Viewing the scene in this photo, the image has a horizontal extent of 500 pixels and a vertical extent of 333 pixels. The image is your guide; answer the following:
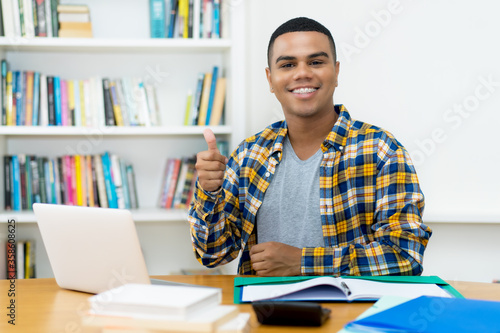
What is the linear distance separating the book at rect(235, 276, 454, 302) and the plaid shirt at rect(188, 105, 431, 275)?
0.18m

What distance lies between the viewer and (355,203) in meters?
1.56

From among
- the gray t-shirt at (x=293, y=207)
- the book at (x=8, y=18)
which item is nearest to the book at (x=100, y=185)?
the book at (x=8, y=18)

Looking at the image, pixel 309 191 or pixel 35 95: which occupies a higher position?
pixel 35 95

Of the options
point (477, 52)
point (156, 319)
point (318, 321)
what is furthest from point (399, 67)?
point (156, 319)

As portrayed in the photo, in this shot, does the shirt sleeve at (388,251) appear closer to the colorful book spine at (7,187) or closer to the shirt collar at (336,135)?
the shirt collar at (336,135)

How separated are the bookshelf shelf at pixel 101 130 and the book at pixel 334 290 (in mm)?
1327

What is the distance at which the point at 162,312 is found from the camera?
72cm

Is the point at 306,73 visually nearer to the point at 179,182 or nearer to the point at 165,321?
the point at 179,182

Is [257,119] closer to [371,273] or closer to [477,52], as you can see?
[477,52]

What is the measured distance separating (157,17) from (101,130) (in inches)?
23.0

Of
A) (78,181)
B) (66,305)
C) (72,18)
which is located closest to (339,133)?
(66,305)

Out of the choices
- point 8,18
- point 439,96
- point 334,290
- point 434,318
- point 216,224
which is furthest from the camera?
point 8,18

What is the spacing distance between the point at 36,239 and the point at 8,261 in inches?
6.7

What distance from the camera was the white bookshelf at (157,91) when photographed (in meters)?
2.38
